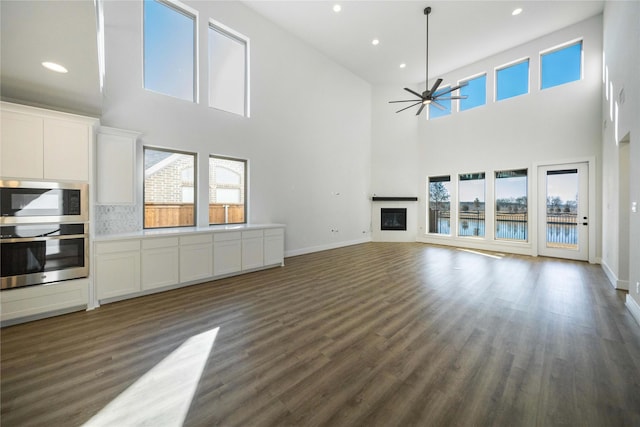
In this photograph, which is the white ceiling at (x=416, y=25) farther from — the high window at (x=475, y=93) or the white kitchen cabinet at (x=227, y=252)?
the white kitchen cabinet at (x=227, y=252)

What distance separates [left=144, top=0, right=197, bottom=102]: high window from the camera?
4.25m

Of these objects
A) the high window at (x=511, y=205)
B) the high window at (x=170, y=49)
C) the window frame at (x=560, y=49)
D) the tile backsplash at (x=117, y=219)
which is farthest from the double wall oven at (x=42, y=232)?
the window frame at (x=560, y=49)

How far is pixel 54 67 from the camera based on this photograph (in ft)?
8.19

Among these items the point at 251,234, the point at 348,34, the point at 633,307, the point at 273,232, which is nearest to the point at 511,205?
the point at 633,307

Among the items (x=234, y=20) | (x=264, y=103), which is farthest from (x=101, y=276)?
(x=234, y=20)

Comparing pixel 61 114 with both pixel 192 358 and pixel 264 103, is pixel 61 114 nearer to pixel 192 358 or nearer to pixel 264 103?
pixel 192 358

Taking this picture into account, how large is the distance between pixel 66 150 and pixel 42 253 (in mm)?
1212

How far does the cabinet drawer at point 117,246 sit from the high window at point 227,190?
1.65m

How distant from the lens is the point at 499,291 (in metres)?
3.76

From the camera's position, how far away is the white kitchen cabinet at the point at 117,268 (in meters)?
3.18

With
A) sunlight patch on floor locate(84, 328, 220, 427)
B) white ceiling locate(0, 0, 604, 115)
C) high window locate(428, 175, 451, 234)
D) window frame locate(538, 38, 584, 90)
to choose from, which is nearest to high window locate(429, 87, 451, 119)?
white ceiling locate(0, 0, 604, 115)

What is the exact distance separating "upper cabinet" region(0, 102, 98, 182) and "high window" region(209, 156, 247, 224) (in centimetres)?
209

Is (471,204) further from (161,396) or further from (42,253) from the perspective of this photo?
(42,253)

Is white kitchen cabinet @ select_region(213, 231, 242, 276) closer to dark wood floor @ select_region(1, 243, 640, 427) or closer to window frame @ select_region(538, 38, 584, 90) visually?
dark wood floor @ select_region(1, 243, 640, 427)
